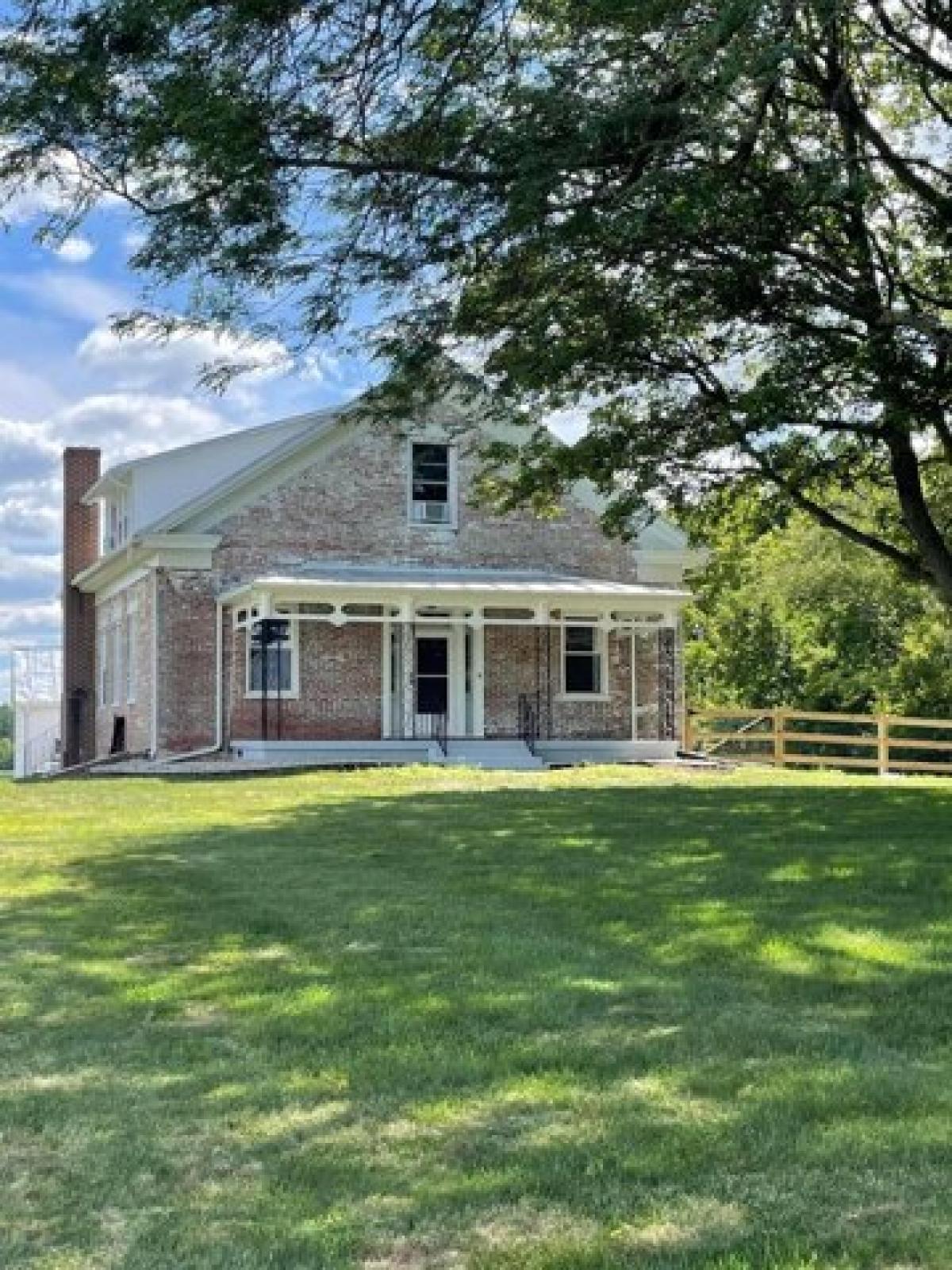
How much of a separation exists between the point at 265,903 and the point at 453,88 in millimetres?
6057

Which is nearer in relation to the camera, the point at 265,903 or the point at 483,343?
the point at 265,903

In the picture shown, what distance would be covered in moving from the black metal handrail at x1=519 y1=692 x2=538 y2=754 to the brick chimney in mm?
10528

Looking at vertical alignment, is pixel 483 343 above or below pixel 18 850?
above

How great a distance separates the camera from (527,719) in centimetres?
2662

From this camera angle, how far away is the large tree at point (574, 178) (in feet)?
30.4

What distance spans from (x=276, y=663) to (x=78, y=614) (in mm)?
9368

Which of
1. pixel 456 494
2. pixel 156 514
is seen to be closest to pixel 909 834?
pixel 456 494

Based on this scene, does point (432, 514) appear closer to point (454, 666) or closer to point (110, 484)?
point (454, 666)

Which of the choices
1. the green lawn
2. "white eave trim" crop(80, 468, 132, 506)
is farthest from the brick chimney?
the green lawn

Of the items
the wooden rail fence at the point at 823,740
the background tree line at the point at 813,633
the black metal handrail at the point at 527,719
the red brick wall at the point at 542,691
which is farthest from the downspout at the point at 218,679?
the background tree line at the point at 813,633

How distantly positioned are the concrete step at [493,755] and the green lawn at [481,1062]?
47.6 ft

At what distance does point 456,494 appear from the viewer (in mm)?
27359

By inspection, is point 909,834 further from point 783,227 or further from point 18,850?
point 18,850

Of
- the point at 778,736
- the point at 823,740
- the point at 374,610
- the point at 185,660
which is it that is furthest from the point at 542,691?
the point at 185,660
